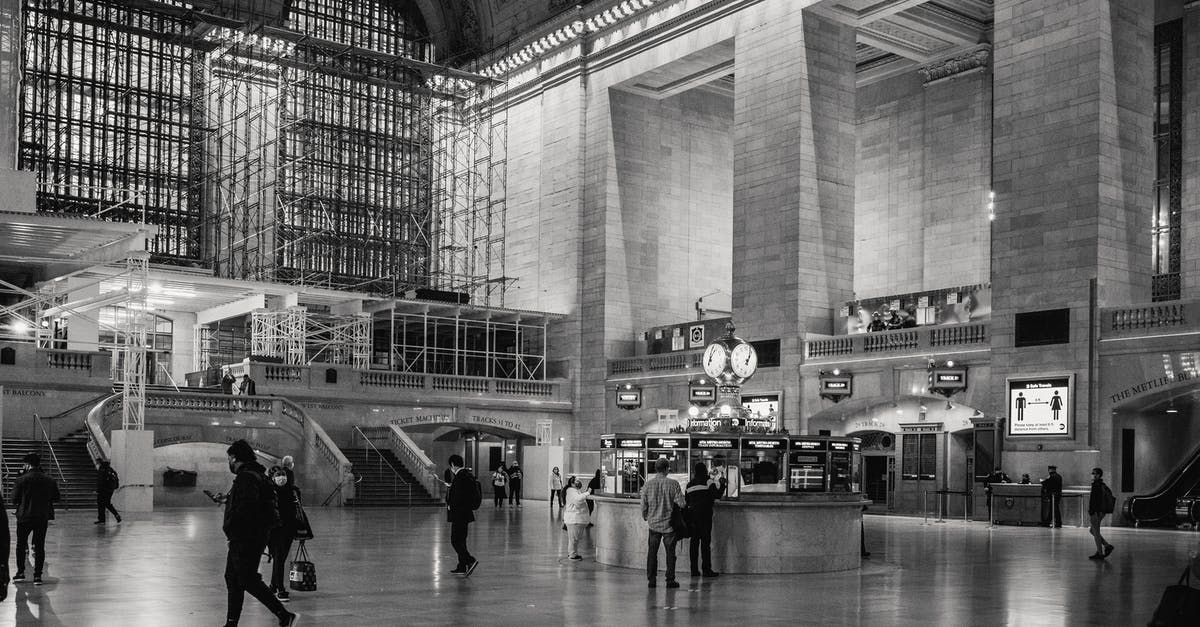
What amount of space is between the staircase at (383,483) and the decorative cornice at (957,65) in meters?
22.1

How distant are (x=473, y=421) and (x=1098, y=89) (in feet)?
78.3

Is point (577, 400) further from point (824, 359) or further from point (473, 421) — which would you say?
point (824, 359)

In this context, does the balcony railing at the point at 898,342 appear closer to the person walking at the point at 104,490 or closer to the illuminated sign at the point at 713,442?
the illuminated sign at the point at 713,442

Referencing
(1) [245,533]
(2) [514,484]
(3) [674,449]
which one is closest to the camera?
(1) [245,533]

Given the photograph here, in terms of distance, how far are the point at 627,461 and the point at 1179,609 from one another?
10.7 meters

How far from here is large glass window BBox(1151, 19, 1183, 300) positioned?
38062 mm

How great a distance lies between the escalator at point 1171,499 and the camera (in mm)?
27516

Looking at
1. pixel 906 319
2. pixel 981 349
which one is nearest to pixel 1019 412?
pixel 981 349

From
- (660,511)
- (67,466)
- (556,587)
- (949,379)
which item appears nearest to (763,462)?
(660,511)

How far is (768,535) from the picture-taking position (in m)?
16.6

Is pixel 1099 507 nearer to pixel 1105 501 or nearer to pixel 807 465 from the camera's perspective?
pixel 1105 501

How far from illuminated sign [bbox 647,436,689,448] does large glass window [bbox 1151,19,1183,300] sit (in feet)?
84.4

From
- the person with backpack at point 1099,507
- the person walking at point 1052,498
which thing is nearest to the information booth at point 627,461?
the person with backpack at point 1099,507

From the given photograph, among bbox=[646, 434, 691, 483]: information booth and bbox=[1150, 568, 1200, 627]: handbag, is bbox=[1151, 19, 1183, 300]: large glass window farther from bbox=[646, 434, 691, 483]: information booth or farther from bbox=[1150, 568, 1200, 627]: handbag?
bbox=[1150, 568, 1200, 627]: handbag
